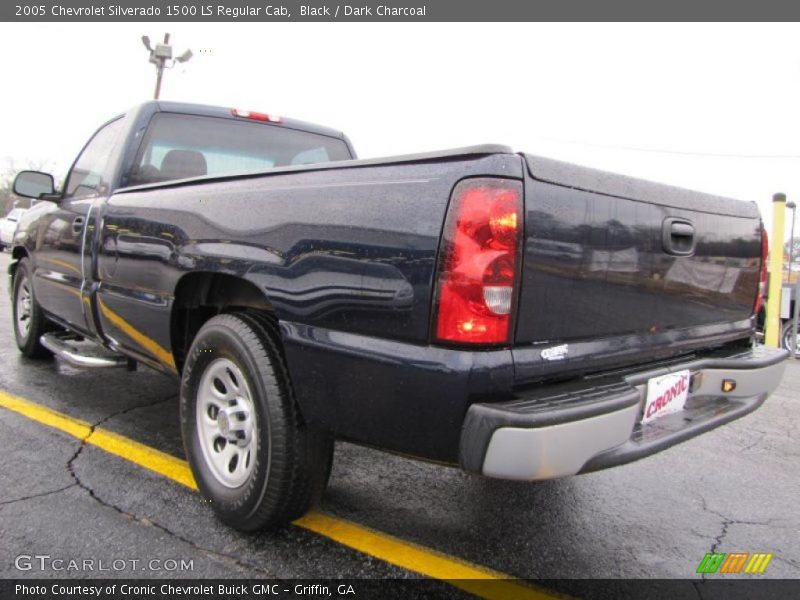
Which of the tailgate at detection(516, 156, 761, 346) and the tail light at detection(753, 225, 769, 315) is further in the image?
the tail light at detection(753, 225, 769, 315)

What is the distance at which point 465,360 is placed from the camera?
1.71 m

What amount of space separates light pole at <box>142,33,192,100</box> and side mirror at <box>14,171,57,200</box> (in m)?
19.5

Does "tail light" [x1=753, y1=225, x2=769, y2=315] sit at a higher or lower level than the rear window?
lower

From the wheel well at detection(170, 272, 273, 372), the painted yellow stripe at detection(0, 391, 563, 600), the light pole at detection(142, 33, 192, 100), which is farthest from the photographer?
the light pole at detection(142, 33, 192, 100)

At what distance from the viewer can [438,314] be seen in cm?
174

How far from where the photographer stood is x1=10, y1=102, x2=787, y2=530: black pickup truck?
1.73 metres

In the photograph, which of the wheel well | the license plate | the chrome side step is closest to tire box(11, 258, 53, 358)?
the chrome side step

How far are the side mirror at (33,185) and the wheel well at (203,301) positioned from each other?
199 centimetres

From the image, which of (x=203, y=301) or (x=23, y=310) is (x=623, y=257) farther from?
(x=23, y=310)

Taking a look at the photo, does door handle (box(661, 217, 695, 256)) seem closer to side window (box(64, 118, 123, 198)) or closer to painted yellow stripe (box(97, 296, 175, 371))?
painted yellow stripe (box(97, 296, 175, 371))

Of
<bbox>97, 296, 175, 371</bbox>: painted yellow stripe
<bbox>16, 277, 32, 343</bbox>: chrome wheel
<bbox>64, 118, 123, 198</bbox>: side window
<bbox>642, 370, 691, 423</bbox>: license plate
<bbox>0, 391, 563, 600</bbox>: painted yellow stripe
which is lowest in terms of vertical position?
<bbox>0, 391, 563, 600</bbox>: painted yellow stripe

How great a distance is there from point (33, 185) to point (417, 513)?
350 cm

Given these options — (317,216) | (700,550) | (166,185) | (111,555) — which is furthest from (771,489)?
(166,185)

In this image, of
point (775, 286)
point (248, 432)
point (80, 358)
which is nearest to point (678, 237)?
point (248, 432)
